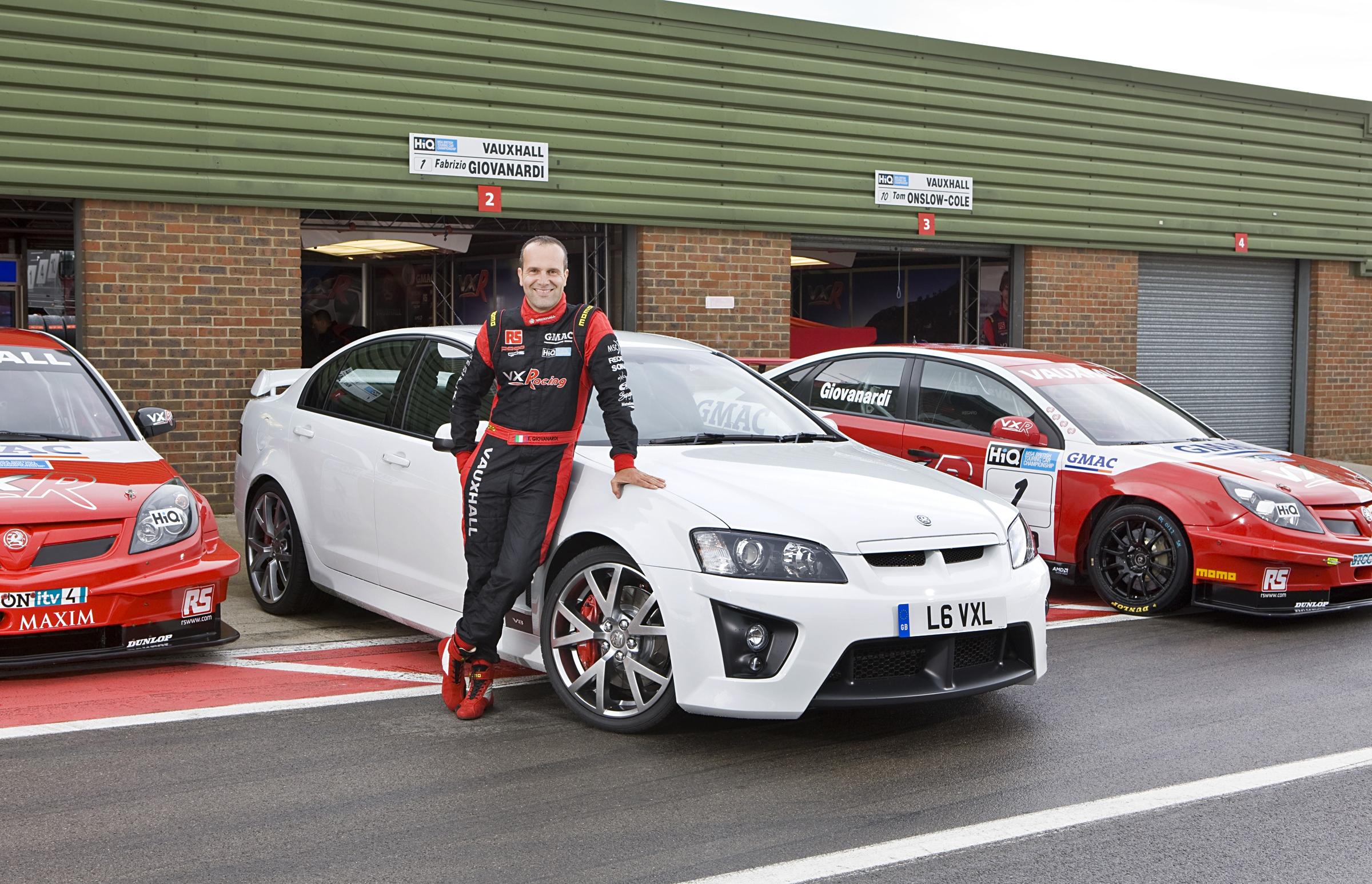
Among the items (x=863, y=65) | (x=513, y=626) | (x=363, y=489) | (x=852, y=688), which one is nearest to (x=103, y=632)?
(x=363, y=489)

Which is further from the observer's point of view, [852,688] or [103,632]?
[103,632]

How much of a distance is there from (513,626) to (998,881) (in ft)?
7.50

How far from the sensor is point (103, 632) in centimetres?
548

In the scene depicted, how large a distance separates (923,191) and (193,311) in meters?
7.55

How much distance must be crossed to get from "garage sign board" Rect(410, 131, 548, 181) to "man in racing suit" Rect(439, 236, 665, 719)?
662 centimetres

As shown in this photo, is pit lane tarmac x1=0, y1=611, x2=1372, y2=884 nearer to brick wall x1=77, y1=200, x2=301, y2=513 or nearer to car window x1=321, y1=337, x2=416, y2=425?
car window x1=321, y1=337, x2=416, y2=425

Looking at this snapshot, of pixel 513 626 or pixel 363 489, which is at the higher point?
pixel 363 489

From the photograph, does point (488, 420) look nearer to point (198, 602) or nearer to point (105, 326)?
point (198, 602)

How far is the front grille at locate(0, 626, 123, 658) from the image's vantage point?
532 cm

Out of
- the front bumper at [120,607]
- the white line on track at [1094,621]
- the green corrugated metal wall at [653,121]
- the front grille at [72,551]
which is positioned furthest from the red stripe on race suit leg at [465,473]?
the green corrugated metal wall at [653,121]

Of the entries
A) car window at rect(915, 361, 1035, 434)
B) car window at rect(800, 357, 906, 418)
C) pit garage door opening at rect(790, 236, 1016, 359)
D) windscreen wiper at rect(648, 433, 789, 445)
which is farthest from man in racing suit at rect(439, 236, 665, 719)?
pit garage door opening at rect(790, 236, 1016, 359)

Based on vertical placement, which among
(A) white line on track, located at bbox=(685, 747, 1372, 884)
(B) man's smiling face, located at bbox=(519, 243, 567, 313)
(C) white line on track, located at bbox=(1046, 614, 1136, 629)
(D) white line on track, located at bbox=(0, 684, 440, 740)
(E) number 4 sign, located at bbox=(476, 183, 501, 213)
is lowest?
(A) white line on track, located at bbox=(685, 747, 1372, 884)

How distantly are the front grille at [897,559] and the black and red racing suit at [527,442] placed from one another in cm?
96

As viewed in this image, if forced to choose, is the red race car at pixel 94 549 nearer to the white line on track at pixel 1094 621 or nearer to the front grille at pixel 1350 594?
the white line on track at pixel 1094 621
